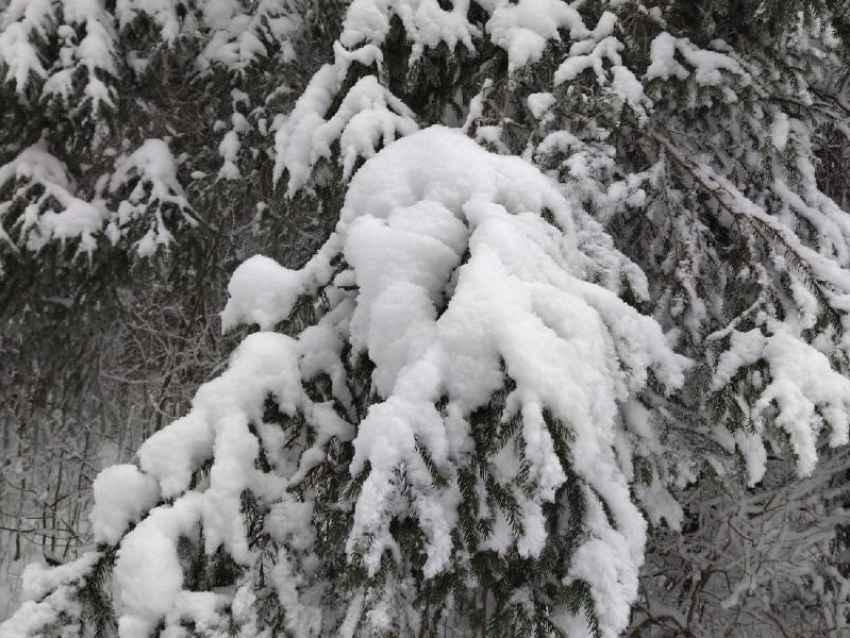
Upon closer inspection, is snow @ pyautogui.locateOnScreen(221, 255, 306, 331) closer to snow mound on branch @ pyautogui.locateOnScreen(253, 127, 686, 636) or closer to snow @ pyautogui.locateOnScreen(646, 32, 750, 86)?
snow mound on branch @ pyautogui.locateOnScreen(253, 127, 686, 636)

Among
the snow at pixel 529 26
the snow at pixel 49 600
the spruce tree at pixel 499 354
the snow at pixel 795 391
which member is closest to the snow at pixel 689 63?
the spruce tree at pixel 499 354

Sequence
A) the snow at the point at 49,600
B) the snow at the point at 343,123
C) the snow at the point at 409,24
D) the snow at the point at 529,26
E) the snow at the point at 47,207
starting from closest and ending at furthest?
the snow at the point at 49,600 → the snow at the point at 343,123 → the snow at the point at 529,26 → the snow at the point at 409,24 → the snow at the point at 47,207

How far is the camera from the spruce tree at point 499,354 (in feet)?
4.39

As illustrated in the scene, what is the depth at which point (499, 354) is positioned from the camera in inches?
53.8

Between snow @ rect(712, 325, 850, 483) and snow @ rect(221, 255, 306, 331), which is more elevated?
snow @ rect(712, 325, 850, 483)

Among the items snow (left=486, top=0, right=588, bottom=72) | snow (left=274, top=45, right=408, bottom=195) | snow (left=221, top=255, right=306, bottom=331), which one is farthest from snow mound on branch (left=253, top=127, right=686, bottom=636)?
snow (left=486, top=0, right=588, bottom=72)

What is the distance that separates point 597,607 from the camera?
1293 millimetres

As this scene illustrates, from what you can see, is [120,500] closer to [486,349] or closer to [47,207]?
[486,349]

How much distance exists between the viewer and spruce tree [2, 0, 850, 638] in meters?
1.34

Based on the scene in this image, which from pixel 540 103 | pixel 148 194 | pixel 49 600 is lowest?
pixel 148 194

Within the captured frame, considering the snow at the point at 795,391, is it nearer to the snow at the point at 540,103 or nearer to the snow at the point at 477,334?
the snow at the point at 477,334

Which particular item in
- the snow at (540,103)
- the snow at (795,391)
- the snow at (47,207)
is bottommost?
the snow at (47,207)

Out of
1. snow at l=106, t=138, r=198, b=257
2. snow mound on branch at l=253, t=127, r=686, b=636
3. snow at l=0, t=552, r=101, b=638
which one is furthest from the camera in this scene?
snow at l=106, t=138, r=198, b=257

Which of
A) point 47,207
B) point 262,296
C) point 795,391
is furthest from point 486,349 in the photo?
point 47,207
